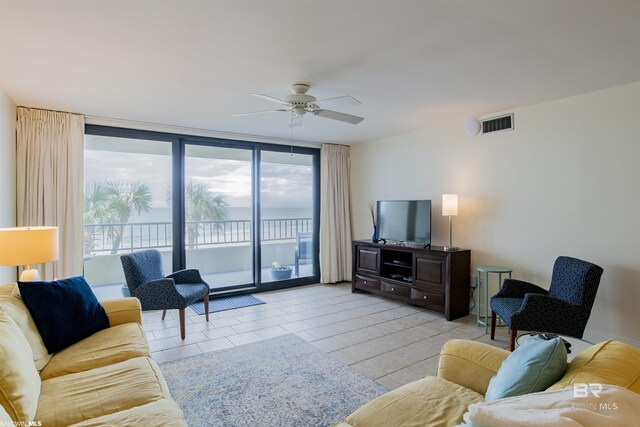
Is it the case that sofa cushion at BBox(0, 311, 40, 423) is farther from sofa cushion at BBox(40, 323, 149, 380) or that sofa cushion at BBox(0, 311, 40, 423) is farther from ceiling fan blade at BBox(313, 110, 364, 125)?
ceiling fan blade at BBox(313, 110, 364, 125)

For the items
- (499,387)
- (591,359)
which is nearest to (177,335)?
(499,387)

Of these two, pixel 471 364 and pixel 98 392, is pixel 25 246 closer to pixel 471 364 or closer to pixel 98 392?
pixel 98 392

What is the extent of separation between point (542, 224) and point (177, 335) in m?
4.05

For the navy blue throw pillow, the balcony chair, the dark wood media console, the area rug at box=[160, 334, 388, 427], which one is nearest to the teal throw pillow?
the area rug at box=[160, 334, 388, 427]

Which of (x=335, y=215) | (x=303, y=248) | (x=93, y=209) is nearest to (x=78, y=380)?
(x=93, y=209)

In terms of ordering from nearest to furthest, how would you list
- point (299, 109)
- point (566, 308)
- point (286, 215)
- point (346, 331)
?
point (566, 308)
point (299, 109)
point (346, 331)
point (286, 215)

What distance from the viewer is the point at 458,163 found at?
4508mm

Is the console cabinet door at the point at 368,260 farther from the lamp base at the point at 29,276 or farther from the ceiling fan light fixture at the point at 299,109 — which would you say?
the lamp base at the point at 29,276

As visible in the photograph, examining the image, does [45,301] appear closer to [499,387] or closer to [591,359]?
[499,387]

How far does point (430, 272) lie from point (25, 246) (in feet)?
13.1

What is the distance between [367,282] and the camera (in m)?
Result: 5.21

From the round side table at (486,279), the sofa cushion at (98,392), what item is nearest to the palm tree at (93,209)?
the sofa cushion at (98,392)

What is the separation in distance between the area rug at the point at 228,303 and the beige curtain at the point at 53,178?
1449 millimetres

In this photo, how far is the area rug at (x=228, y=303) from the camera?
460 cm
